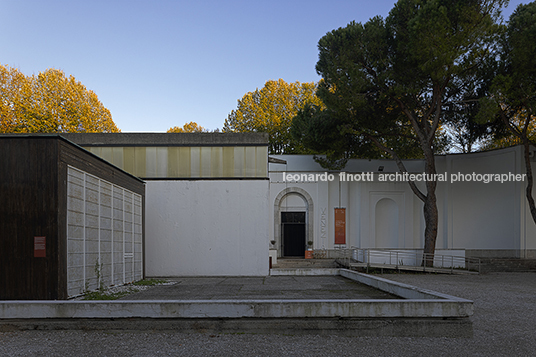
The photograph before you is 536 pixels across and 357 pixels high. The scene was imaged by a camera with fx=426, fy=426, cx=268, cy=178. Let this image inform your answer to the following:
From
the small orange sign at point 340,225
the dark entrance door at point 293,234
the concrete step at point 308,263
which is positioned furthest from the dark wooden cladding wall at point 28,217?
the small orange sign at point 340,225

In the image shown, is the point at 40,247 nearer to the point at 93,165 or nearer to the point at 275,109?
the point at 93,165

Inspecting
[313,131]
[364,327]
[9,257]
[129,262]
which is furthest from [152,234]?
[364,327]

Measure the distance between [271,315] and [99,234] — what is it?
660cm

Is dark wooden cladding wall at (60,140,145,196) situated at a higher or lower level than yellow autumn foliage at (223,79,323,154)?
lower

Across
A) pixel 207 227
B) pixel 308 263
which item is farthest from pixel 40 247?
pixel 308 263

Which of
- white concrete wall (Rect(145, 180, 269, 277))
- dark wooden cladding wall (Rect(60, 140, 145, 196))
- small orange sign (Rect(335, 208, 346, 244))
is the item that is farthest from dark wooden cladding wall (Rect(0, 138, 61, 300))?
small orange sign (Rect(335, 208, 346, 244))

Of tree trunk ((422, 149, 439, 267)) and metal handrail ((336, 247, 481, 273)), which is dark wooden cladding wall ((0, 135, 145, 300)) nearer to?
metal handrail ((336, 247, 481, 273))

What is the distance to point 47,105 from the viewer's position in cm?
2914

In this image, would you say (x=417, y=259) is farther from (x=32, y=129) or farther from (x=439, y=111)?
(x=32, y=129)

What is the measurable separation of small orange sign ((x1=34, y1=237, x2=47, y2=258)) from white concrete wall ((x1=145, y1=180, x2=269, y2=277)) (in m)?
8.99

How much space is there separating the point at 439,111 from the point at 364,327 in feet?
58.2

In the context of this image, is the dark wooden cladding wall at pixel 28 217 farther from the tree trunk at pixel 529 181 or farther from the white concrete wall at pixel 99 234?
the tree trunk at pixel 529 181

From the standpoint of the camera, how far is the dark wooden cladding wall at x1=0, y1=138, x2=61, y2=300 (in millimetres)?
8812

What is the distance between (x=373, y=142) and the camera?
24.5 m
